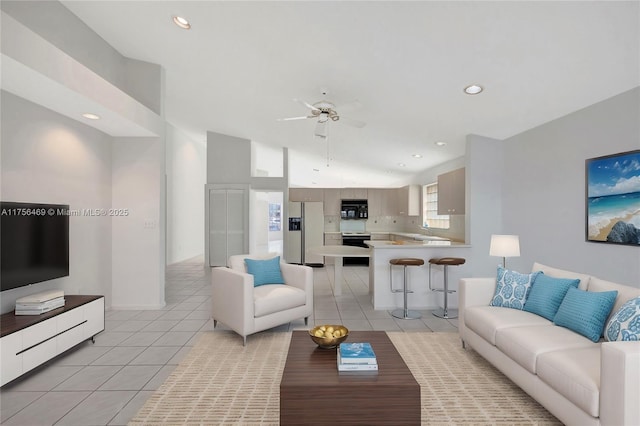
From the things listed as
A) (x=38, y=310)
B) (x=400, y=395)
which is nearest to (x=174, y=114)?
(x=38, y=310)

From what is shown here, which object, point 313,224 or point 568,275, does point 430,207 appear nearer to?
point 313,224

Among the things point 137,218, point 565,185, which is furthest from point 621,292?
point 137,218

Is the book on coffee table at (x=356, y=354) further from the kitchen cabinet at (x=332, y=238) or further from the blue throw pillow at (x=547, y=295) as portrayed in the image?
the kitchen cabinet at (x=332, y=238)

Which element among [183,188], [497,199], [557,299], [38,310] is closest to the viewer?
[557,299]

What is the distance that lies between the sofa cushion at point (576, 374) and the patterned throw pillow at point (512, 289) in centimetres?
76

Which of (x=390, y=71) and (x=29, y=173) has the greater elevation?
(x=390, y=71)

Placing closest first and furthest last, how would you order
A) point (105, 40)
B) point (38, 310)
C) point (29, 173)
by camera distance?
point (38, 310)
point (29, 173)
point (105, 40)

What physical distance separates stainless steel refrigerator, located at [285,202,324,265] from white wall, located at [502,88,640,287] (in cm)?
449

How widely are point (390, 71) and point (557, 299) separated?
97.3 inches

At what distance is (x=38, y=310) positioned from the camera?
8.70 feet

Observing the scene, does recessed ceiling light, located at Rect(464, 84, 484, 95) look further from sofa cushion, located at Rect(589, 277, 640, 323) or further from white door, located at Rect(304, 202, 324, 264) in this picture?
white door, located at Rect(304, 202, 324, 264)

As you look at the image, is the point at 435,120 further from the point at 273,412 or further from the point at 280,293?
the point at 273,412

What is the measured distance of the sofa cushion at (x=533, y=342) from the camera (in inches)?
77.8

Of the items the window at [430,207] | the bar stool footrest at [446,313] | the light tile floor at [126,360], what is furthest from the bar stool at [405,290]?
the window at [430,207]
